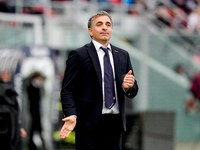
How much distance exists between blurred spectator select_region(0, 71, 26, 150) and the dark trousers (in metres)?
1.12

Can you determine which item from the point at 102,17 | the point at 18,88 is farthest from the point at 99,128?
the point at 18,88

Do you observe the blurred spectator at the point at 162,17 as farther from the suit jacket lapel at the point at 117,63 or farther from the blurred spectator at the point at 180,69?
the suit jacket lapel at the point at 117,63

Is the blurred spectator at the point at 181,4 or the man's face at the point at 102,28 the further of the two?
the blurred spectator at the point at 181,4

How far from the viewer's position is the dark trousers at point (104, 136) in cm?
469

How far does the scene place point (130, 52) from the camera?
41.5 feet

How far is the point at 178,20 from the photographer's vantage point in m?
15.5

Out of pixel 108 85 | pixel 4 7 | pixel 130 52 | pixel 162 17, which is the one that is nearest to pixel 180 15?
pixel 162 17

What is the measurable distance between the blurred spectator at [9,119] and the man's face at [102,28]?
1.40 meters

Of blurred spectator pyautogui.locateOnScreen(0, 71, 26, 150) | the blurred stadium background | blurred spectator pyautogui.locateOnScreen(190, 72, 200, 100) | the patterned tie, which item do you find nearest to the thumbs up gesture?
the patterned tie

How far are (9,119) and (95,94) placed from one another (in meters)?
1.29

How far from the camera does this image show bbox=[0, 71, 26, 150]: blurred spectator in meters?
5.56

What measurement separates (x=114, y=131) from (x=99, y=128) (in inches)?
5.8

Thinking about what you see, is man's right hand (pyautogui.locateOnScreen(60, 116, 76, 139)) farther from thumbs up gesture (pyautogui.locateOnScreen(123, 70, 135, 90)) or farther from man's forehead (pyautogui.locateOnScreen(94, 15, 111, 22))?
man's forehead (pyautogui.locateOnScreen(94, 15, 111, 22))

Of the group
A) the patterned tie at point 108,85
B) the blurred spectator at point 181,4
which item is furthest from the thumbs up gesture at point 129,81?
the blurred spectator at point 181,4
